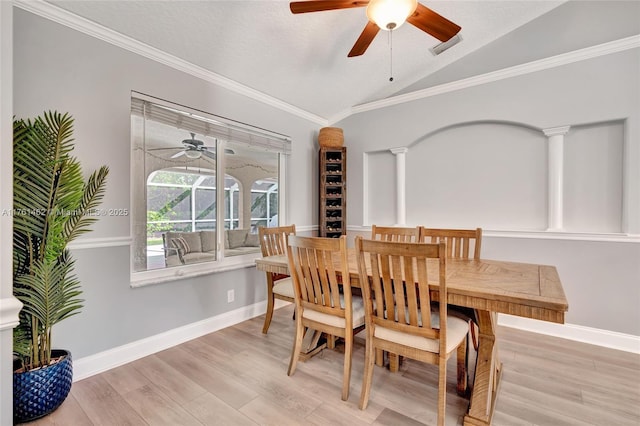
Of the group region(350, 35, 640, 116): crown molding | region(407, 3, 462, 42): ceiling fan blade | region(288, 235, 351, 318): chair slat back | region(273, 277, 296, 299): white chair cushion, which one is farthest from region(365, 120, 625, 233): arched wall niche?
region(288, 235, 351, 318): chair slat back

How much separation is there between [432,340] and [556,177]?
2.35 metres

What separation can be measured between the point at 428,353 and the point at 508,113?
2683 mm

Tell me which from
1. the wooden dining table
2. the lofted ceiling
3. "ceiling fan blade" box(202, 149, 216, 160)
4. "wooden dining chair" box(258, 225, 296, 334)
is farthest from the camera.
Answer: "ceiling fan blade" box(202, 149, 216, 160)

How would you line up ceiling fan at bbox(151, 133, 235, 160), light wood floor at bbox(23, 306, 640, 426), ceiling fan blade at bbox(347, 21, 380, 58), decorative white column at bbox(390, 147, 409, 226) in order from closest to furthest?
light wood floor at bbox(23, 306, 640, 426) < ceiling fan blade at bbox(347, 21, 380, 58) < ceiling fan at bbox(151, 133, 235, 160) < decorative white column at bbox(390, 147, 409, 226)

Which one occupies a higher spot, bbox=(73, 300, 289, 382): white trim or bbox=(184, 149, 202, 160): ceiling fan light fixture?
bbox=(184, 149, 202, 160): ceiling fan light fixture

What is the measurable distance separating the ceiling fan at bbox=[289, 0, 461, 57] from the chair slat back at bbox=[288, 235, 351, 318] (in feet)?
4.46

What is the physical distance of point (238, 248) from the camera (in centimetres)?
323

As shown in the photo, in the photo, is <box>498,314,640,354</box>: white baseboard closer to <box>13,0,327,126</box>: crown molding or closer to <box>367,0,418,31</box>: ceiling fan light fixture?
<box>367,0,418,31</box>: ceiling fan light fixture

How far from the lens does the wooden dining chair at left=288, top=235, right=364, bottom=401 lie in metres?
1.78

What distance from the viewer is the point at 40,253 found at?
65.2 inches

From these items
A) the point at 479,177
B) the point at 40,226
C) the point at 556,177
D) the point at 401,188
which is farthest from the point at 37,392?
the point at 556,177

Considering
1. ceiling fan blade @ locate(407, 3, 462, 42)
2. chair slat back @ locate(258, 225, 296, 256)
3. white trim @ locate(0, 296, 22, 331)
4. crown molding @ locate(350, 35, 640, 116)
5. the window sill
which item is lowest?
the window sill

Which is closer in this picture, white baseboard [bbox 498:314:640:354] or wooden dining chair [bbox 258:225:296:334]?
white baseboard [bbox 498:314:640:354]

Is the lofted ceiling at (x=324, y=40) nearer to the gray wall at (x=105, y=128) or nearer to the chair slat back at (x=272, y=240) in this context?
the gray wall at (x=105, y=128)
